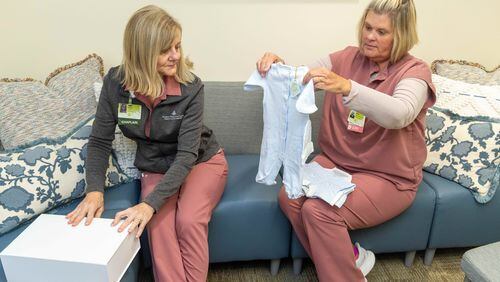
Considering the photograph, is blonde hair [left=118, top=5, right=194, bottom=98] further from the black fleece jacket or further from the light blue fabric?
the light blue fabric

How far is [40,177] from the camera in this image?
148 cm

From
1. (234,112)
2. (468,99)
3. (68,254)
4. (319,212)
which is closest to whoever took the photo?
(68,254)

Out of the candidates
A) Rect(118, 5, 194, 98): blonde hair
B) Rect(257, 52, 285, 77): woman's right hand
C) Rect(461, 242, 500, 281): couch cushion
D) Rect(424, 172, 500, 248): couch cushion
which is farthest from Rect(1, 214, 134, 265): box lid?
Rect(424, 172, 500, 248): couch cushion

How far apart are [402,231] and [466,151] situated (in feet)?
1.52

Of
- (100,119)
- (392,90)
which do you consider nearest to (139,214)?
(100,119)

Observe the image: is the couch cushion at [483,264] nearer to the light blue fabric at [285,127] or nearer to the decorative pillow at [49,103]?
the light blue fabric at [285,127]

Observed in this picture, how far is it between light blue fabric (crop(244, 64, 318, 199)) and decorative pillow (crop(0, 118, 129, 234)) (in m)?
0.72

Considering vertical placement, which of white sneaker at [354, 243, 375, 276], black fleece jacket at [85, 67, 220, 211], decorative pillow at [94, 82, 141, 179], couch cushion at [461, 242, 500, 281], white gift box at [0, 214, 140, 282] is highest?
black fleece jacket at [85, 67, 220, 211]

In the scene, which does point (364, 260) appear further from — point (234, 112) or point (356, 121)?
point (234, 112)

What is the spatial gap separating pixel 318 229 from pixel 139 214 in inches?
26.2

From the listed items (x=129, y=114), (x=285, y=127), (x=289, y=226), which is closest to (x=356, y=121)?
(x=285, y=127)

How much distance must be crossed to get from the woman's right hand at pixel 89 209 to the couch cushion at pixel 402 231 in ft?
2.69

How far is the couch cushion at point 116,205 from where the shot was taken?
141 cm

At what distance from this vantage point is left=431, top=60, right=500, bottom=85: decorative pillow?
2.25 meters
